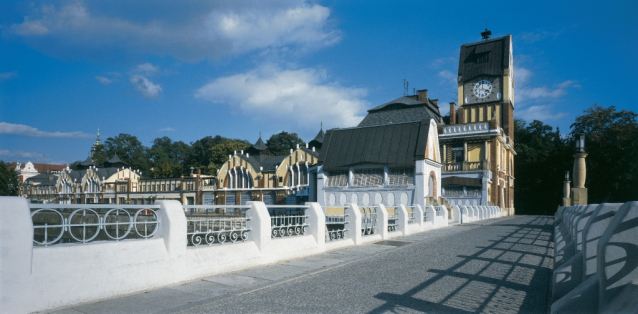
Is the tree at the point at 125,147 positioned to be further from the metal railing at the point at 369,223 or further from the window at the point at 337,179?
the metal railing at the point at 369,223

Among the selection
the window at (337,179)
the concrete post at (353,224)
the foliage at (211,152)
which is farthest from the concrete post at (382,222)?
the foliage at (211,152)

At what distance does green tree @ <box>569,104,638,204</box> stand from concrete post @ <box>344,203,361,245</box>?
1668 inches

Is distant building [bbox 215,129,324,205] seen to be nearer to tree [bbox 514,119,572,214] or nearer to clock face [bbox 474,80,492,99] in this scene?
clock face [bbox 474,80,492,99]

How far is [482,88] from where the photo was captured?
44688 millimetres

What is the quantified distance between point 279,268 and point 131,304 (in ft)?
11.0

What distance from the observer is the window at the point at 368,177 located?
2759 centimetres

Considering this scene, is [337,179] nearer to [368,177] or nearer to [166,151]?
[368,177]

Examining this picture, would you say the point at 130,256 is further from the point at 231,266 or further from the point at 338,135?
the point at 338,135

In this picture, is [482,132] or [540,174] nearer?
[482,132]

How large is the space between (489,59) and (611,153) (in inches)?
643

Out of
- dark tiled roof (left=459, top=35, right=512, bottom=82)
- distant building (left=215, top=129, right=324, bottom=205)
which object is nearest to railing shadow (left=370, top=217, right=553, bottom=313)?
distant building (left=215, top=129, right=324, bottom=205)

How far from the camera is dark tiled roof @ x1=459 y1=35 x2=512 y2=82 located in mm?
44000

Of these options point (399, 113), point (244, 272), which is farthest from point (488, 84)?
point (244, 272)

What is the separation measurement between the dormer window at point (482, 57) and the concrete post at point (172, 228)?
44677mm
